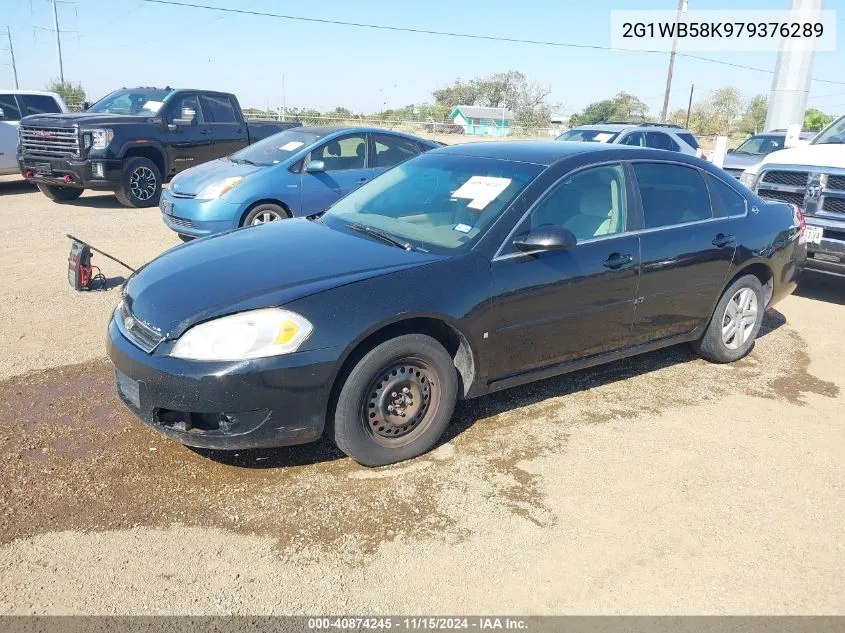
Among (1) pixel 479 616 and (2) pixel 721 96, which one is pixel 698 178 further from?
(2) pixel 721 96

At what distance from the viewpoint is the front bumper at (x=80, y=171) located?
11.1 metres

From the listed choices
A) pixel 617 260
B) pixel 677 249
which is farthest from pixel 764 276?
pixel 617 260

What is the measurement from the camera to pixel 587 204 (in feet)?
14.3

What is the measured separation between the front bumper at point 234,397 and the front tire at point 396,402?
15cm

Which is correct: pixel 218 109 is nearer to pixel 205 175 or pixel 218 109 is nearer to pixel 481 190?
pixel 205 175

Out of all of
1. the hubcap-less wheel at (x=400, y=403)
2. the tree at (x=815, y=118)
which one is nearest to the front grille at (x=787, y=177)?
the hubcap-less wheel at (x=400, y=403)

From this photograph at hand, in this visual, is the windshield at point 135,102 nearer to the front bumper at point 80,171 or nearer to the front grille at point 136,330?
the front bumper at point 80,171

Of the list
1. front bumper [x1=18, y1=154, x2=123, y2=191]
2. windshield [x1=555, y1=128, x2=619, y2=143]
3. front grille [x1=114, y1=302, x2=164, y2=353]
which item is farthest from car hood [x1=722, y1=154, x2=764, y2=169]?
front grille [x1=114, y1=302, x2=164, y2=353]

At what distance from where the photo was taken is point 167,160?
1197 cm

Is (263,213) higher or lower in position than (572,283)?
lower

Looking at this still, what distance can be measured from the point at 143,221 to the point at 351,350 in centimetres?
847

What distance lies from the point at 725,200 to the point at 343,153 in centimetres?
495

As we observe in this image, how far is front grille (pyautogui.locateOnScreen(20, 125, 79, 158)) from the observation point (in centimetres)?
1116

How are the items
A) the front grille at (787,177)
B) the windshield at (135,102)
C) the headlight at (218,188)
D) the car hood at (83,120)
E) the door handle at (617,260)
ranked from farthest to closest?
the windshield at (135,102) < the car hood at (83,120) < the headlight at (218,188) < the front grille at (787,177) < the door handle at (617,260)
